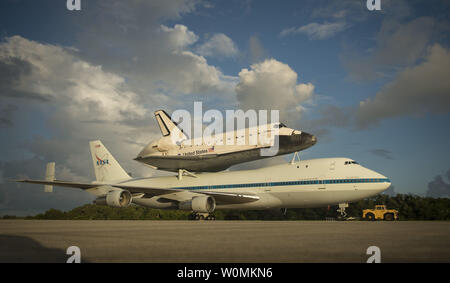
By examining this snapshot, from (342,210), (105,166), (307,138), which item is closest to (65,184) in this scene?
(105,166)

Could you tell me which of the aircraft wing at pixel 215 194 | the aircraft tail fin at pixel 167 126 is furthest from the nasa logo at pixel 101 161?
the aircraft tail fin at pixel 167 126

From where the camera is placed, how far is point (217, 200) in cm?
2820

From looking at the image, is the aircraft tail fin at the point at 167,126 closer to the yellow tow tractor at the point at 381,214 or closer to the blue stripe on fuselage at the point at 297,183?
the blue stripe on fuselage at the point at 297,183

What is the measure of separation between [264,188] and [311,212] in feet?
40.3

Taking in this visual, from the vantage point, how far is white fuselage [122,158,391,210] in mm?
22969

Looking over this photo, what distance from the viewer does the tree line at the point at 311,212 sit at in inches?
1239

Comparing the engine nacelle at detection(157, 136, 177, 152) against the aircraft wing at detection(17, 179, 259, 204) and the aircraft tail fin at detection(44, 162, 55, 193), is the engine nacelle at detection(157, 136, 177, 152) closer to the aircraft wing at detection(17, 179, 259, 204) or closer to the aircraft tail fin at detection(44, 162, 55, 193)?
the aircraft wing at detection(17, 179, 259, 204)

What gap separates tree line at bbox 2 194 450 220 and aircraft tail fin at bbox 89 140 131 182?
726 cm

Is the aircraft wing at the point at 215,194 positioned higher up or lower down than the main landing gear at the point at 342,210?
higher up

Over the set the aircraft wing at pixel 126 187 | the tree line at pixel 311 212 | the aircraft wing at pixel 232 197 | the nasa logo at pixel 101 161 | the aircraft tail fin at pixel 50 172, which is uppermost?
the nasa logo at pixel 101 161
